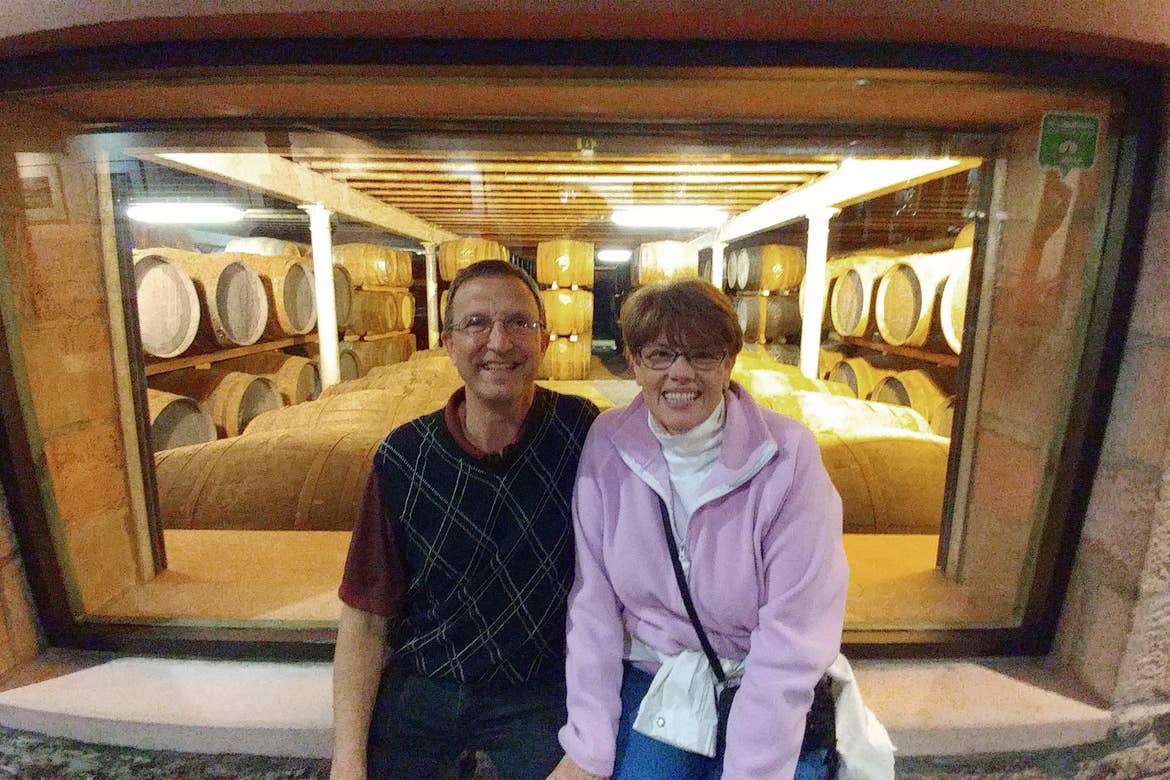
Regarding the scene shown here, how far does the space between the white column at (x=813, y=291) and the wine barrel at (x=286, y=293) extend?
3.62m

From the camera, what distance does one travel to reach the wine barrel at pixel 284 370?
14.4 ft

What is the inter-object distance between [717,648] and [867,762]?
0.36m

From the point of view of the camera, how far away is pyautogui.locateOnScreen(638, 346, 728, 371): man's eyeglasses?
114 centimetres

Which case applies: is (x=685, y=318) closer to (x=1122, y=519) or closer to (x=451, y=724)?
(x=451, y=724)

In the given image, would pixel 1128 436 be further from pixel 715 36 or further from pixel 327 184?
pixel 327 184

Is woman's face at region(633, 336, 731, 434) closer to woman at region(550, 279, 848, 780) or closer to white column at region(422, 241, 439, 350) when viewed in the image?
woman at region(550, 279, 848, 780)

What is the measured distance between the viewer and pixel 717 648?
1.22m

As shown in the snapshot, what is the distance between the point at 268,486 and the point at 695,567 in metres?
1.97

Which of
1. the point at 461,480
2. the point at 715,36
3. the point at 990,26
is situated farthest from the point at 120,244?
the point at 990,26

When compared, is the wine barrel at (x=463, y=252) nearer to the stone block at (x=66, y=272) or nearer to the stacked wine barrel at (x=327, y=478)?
the stacked wine barrel at (x=327, y=478)

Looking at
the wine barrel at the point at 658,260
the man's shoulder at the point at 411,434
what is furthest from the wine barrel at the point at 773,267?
the man's shoulder at the point at 411,434

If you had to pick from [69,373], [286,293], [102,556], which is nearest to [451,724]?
[102,556]

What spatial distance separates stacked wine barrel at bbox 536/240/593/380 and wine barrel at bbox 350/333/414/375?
1.95 meters

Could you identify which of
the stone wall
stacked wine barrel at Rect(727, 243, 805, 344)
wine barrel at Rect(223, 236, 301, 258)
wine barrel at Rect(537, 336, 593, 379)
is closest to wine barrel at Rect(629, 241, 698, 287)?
wine barrel at Rect(537, 336, 593, 379)
